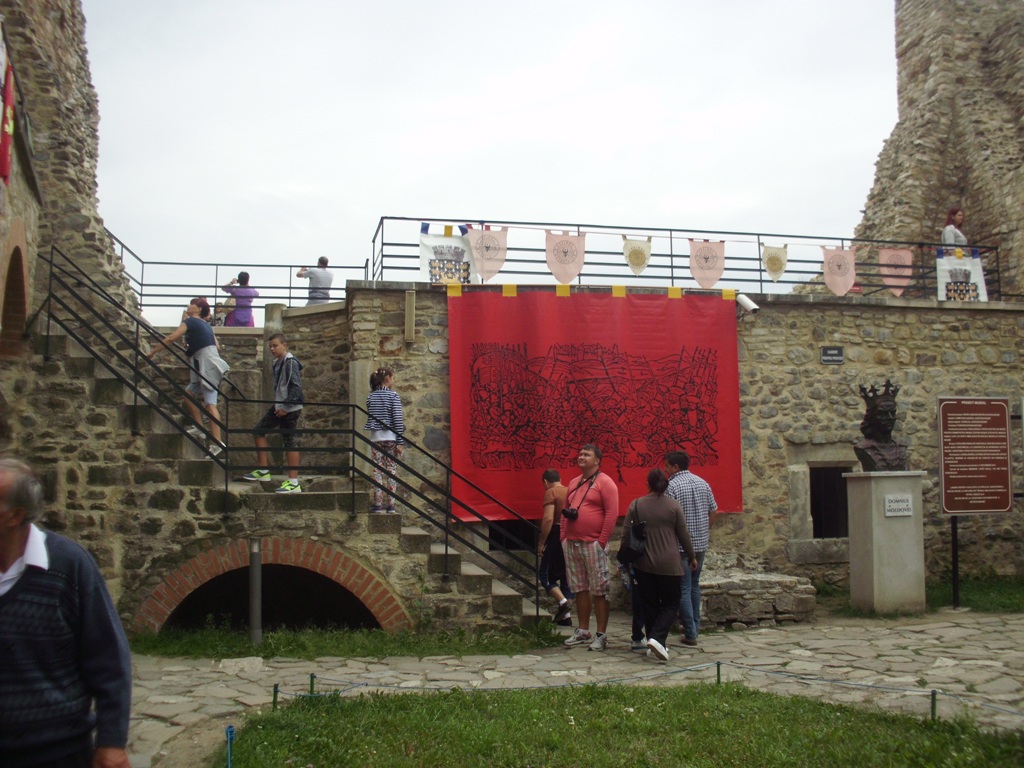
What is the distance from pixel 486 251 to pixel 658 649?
568cm

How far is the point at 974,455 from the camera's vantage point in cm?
994

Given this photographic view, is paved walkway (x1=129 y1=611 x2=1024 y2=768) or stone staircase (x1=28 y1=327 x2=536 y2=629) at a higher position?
stone staircase (x1=28 y1=327 x2=536 y2=629)

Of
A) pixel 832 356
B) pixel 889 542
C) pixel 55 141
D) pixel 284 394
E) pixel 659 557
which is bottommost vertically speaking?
pixel 889 542

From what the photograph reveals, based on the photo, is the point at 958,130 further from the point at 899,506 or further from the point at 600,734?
the point at 600,734

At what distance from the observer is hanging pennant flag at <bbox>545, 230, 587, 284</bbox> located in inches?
455

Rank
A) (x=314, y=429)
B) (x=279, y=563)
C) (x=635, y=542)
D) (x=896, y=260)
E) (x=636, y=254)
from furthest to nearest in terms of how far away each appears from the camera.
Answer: (x=896, y=260), (x=636, y=254), (x=314, y=429), (x=279, y=563), (x=635, y=542)

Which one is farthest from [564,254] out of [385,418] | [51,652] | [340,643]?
[51,652]

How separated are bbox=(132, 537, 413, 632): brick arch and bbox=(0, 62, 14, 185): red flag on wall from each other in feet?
11.5

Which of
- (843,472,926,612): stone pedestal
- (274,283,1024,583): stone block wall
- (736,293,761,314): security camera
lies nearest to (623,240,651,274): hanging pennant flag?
(736,293,761,314): security camera

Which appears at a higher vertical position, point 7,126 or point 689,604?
point 7,126

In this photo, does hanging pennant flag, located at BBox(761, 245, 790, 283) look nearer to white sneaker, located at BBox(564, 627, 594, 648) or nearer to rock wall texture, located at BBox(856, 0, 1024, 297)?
rock wall texture, located at BBox(856, 0, 1024, 297)

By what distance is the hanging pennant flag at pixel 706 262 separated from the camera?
11.9 m

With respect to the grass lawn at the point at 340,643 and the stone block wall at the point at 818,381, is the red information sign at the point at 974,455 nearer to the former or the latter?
the stone block wall at the point at 818,381

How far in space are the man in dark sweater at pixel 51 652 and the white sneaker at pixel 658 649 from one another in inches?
200
